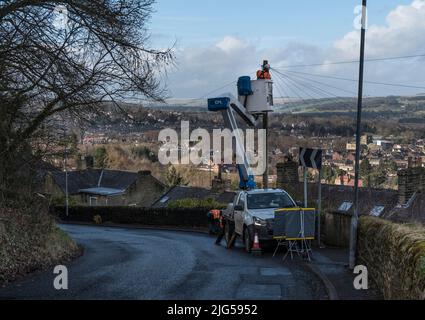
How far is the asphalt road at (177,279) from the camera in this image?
1028 centimetres

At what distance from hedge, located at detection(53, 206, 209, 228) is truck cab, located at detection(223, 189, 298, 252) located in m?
13.4

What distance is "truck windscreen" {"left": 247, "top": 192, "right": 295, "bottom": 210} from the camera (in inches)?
738

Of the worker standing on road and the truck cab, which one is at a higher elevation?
the truck cab

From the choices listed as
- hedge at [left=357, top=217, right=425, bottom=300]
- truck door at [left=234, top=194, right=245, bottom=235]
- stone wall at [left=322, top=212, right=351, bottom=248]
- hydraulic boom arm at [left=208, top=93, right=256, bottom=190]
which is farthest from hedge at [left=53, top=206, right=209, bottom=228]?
hedge at [left=357, top=217, right=425, bottom=300]

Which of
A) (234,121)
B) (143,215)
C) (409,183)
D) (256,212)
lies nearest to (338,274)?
(256,212)

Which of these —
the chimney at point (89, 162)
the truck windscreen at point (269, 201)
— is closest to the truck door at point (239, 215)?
the truck windscreen at point (269, 201)

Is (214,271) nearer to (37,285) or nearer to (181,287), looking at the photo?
(181,287)

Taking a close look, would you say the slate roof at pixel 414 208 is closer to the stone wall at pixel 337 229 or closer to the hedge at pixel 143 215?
the stone wall at pixel 337 229

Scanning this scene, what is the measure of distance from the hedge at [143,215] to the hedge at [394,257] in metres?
21.0

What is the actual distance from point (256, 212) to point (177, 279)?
6422 millimetres

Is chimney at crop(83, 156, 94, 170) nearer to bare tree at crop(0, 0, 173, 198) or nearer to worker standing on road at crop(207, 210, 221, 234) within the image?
worker standing on road at crop(207, 210, 221, 234)

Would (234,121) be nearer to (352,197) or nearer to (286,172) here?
(286,172)

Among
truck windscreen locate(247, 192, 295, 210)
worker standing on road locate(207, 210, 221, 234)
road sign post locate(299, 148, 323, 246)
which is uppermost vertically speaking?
road sign post locate(299, 148, 323, 246)
